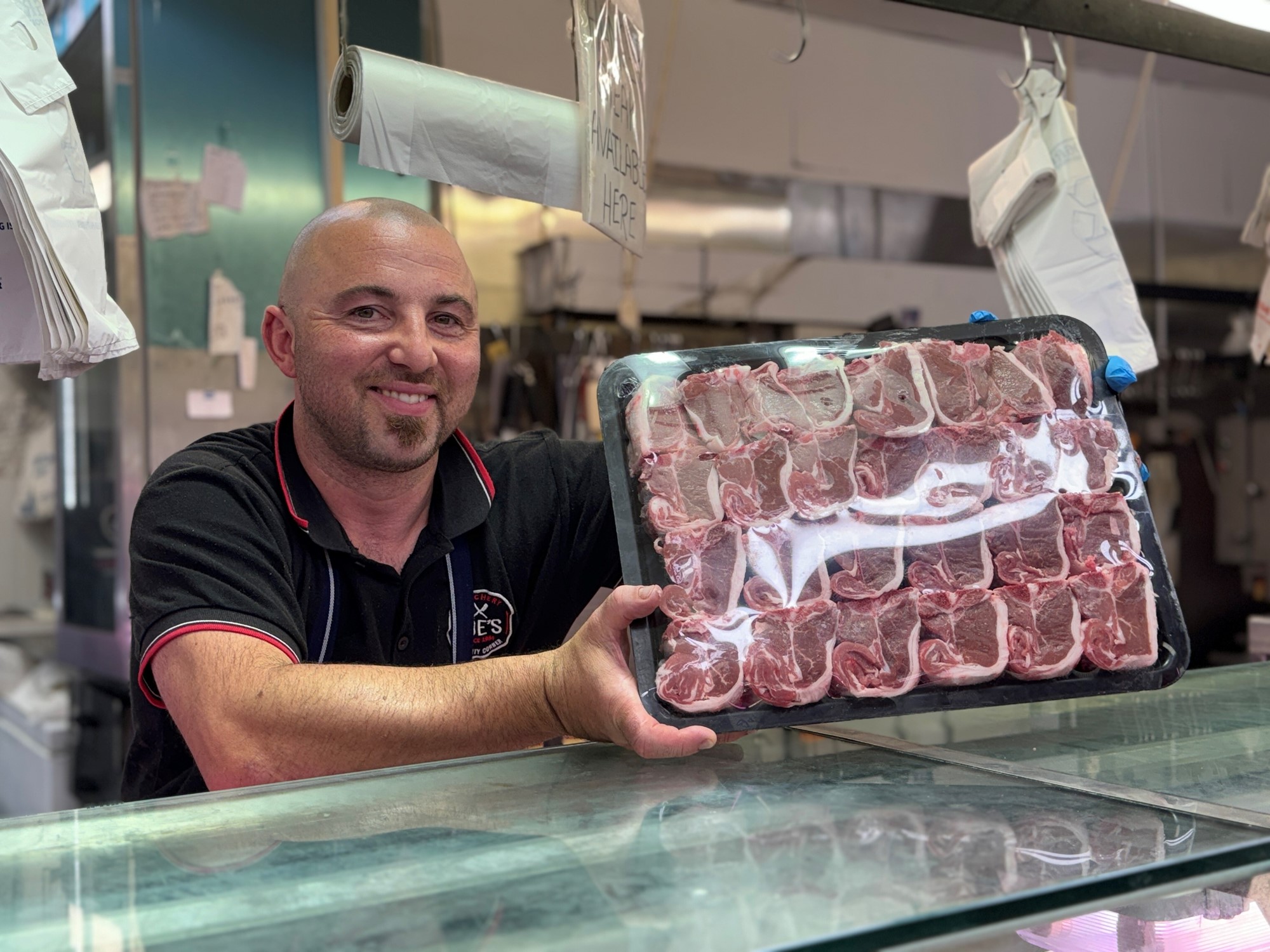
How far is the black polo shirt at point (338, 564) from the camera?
1.51m

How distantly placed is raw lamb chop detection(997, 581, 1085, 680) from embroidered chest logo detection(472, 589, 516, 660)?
0.86 m

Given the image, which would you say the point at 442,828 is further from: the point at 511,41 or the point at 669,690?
the point at 511,41

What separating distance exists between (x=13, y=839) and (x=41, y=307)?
0.64m

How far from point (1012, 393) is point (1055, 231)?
35.2 inches

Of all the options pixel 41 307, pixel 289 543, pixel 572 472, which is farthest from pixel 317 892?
pixel 572 472

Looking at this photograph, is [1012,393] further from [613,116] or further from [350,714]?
[350,714]

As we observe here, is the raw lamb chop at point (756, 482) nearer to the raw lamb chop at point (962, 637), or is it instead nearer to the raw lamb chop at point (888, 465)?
the raw lamb chop at point (888, 465)

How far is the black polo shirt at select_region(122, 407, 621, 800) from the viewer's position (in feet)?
4.94

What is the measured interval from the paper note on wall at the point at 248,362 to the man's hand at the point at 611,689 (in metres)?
2.67

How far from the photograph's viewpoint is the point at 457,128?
1.53 m

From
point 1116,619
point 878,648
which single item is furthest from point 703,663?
point 1116,619

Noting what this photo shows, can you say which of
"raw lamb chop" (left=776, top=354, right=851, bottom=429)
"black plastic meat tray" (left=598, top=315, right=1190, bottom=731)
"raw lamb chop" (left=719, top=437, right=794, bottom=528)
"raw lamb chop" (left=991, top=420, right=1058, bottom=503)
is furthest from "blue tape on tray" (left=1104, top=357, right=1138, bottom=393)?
"raw lamb chop" (left=719, top=437, right=794, bottom=528)

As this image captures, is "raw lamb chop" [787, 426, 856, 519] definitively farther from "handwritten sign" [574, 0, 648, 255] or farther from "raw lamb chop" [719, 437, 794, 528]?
"handwritten sign" [574, 0, 648, 255]

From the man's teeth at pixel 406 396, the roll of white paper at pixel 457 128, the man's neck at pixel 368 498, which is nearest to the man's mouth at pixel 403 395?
the man's teeth at pixel 406 396
